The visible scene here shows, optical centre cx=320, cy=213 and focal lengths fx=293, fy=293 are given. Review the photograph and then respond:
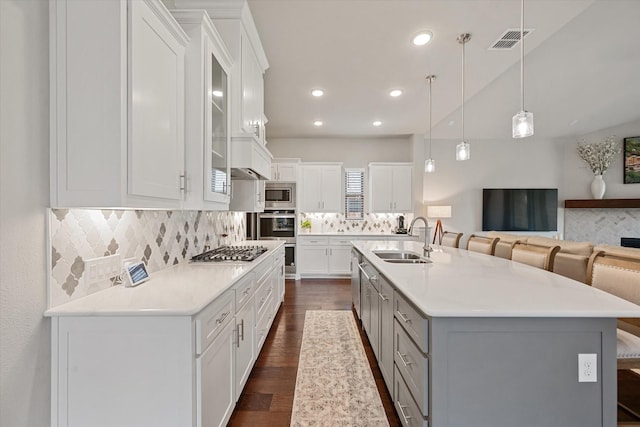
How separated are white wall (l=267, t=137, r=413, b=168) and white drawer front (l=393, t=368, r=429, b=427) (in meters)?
5.11

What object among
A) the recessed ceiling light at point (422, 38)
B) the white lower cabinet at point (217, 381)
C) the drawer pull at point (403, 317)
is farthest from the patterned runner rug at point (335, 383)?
the recessed ceiling light at point (422, 38)

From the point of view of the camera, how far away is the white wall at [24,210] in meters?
1.08

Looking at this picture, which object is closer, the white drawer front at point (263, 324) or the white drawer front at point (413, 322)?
the white drawer front at point (413, 322)

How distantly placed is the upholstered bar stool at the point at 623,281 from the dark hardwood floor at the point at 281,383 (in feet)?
1.03

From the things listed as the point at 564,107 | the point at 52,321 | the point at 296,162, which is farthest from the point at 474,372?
the point at 564,107

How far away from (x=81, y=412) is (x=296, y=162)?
506 cm

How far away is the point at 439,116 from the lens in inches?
200

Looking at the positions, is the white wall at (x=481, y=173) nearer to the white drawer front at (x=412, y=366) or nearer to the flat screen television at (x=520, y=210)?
the flat screen television at (x=520, y=210)

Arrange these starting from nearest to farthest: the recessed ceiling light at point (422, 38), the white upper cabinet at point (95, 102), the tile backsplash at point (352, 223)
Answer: the white upper cabinet at point (95, 102) → the recessed ceiling light at point (422, 38) → the tile backsplash at point (352, 223)

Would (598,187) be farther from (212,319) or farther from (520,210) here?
(212,319)

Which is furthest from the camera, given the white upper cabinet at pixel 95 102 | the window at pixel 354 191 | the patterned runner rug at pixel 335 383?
the window at pixel 354 191

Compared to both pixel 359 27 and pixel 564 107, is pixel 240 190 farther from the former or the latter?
pixel 564 107

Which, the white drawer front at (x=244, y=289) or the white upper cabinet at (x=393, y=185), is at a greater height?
the white upper cabinet at (x=393, y=185)

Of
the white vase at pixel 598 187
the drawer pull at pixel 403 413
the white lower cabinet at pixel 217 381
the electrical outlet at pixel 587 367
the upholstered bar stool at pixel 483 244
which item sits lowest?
the drawer pull at pixel 403 413
